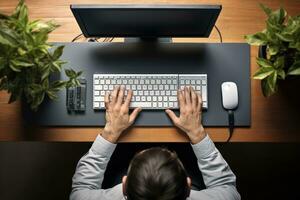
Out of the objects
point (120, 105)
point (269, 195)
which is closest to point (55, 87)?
point (120, 105)

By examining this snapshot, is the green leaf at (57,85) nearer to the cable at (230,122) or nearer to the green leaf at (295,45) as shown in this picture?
the cable at (230,122)

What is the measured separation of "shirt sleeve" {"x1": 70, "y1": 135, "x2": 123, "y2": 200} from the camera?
1.12 metres

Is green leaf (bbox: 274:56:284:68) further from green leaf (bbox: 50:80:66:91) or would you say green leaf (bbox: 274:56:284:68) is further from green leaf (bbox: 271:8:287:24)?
green leaf (bbox: 50:80:66:91)

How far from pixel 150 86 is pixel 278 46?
352 millimetres

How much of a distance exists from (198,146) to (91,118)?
0.31 m

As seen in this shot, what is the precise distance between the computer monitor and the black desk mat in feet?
0.19

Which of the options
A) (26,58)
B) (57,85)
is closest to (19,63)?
(26,58)

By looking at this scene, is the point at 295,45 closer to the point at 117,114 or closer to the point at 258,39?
the point at 258,39

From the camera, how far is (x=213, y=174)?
1143 millimetres

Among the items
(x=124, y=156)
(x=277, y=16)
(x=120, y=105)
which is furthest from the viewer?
(x=124, y=156)

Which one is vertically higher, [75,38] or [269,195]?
[75,38]

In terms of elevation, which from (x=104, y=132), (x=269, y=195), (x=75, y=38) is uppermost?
(x=75, y=38)

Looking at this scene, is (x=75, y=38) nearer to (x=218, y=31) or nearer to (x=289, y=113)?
(x=218, y=31)

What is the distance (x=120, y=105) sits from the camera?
112cm
